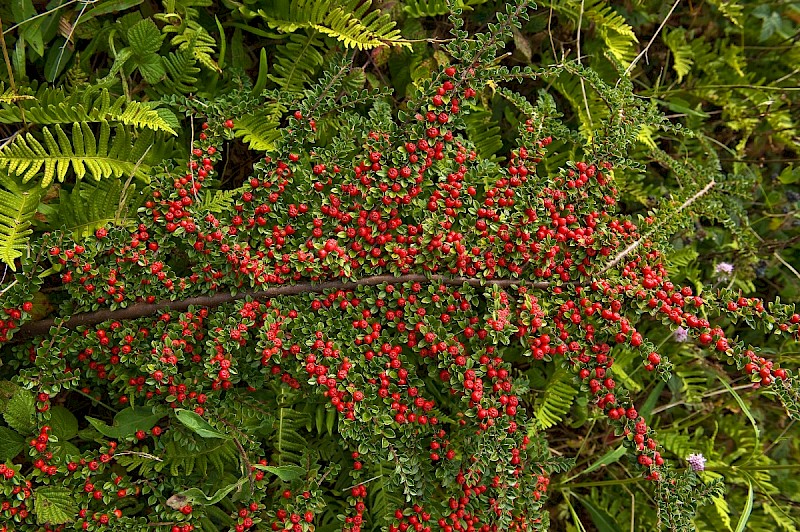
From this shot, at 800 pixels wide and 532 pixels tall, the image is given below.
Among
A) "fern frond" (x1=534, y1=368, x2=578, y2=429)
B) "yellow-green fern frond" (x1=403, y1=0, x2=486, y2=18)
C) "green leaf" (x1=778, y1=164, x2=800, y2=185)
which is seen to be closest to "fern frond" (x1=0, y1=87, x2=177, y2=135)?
"yellow-green fern frond" (x1=403, y1=0, x2=486, y2=18)

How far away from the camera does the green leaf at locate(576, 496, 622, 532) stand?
2.78 metres

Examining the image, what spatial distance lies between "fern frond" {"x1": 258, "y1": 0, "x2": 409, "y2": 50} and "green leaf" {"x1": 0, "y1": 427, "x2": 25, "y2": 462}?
1.63 metres

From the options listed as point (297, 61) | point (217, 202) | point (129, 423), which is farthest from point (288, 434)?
point (297, 61)

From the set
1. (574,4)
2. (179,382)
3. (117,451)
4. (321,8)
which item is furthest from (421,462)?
(574,4)

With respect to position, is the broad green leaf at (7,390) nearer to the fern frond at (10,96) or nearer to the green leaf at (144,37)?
the fern frond at (10,96)

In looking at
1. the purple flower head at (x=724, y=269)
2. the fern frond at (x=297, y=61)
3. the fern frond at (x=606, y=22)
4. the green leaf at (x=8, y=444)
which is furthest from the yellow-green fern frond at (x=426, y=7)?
the green leaf at (x=8, y=444)

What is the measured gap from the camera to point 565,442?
2.97 meters

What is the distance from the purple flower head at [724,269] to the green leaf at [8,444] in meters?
2.91

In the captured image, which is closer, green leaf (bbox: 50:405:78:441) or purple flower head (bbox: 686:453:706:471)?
green leaf (bbox: 50:405:78:441)

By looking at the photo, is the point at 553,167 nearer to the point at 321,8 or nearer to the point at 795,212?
the point at 321,8

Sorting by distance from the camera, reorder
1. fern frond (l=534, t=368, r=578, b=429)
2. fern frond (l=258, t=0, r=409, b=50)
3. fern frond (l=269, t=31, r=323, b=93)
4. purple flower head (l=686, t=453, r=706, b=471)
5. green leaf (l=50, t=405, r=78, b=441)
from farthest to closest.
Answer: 1. purple flower head (l=686, t=453, r=706, b=471)
2. fern frond (l=534, t=368, r=578, b=429)
3. fern frond (l=269, t=31, r=323, b=93)
4. fern frond (l=258, t=0, r=409, b=50)
5. green leaf (l=50, t=405, r=78, b=441)

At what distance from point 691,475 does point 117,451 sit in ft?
5.99

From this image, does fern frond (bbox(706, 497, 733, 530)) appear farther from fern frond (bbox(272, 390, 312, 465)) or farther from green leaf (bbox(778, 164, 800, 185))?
fern frond (bbox(272, 390, 312, 465))

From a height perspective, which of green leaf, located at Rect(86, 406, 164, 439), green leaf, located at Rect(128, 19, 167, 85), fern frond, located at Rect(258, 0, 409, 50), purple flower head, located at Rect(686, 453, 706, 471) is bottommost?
purple flower head, located at Rect(686, 453, 706, 471)
